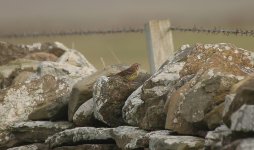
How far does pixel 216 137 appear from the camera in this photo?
20.8ft

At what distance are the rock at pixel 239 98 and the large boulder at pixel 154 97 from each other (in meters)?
1.23

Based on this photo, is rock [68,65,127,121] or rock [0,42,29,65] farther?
rock [0,42,29,65]

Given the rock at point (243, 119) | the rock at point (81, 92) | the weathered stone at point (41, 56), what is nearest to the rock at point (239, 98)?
the rock at point (243, 119)

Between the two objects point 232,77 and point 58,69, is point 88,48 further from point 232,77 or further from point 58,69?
point 232,77

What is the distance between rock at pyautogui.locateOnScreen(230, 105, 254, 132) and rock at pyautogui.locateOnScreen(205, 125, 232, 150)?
0.26m

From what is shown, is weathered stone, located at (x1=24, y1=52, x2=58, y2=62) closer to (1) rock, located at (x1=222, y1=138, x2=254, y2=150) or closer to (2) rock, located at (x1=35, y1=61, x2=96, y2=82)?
(2) rock, located at (x1=35, y1=61, x2=96, y2=82)

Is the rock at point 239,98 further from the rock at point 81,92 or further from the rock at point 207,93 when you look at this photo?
the rock at point 81,92

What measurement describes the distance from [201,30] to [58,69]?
8.97 ft

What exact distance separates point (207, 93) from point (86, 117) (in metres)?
2.10

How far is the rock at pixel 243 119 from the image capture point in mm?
5770

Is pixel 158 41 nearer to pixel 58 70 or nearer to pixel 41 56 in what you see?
pixel 58 70

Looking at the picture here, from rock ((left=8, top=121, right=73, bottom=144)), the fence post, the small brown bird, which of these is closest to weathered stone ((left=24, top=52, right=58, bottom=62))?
the fence post

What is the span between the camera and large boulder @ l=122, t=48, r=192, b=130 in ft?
24.5

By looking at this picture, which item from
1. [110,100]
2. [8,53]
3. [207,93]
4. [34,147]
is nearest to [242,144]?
[207,93]
